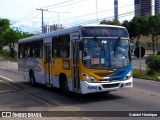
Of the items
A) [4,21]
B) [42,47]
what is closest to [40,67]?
[42,47]

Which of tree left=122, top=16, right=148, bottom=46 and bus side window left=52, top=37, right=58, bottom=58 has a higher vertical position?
tree left=122, top=16, right=148, bottom=46

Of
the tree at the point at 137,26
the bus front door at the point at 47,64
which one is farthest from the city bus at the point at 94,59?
the tree at the point at 137,26

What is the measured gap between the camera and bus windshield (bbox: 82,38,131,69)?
45.0 ft

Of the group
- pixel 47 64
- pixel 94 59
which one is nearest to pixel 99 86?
pixel 94 59

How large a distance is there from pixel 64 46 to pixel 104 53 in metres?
2.24

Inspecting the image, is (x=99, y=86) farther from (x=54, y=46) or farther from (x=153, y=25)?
(x=153, y=25)

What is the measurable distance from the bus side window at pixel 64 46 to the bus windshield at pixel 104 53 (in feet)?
4.74

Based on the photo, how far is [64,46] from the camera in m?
15.5

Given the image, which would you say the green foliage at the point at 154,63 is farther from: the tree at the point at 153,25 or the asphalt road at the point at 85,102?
the tree at the point at 153,25

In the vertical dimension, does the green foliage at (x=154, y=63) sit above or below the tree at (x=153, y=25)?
below

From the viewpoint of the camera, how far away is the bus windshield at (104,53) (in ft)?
45.0

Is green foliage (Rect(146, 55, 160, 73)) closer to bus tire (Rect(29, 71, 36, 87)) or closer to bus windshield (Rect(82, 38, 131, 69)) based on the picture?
bus tire (Rect(29, 71, 36, 87))

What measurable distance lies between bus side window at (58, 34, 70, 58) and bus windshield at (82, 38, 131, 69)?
1.44 metres

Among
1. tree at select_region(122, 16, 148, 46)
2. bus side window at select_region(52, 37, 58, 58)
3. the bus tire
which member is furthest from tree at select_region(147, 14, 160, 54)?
bus side window at select_region(52, 37, 58, 58)
